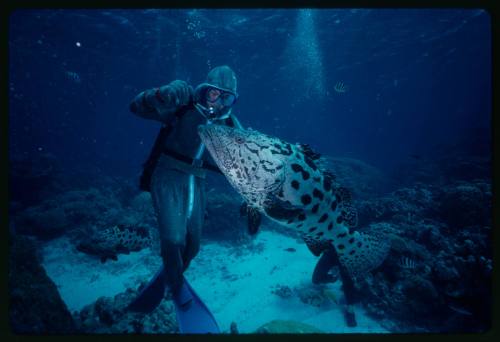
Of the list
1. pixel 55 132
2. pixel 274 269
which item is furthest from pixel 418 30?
pixel 55 132

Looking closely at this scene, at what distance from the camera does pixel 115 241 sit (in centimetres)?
546

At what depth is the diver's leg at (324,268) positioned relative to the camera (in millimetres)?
6504

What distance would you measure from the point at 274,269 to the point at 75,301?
521 centimetres

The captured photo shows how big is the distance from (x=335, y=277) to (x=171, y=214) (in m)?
4.77

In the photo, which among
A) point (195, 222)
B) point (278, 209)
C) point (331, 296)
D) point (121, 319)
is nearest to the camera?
point (278, 209)

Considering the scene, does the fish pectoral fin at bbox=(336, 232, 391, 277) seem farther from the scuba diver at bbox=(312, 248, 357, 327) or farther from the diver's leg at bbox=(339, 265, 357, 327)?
the diver's leg at bbox=(339, 265, 357, 327)

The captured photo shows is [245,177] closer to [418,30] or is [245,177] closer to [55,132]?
[418,30]

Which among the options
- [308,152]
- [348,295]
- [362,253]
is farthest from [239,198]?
[308,152]

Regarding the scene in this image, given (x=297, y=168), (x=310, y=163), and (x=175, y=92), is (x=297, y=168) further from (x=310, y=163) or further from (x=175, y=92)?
(x=175, y=92)

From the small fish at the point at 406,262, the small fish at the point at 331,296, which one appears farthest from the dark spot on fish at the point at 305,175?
the small fish at the point at 331,296

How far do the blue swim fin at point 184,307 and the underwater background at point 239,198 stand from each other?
1.31 feet

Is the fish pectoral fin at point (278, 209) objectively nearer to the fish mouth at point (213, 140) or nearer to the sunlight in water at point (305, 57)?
the fish mouth at point (213, 140)

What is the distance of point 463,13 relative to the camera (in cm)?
2202

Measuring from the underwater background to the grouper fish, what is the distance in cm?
202
